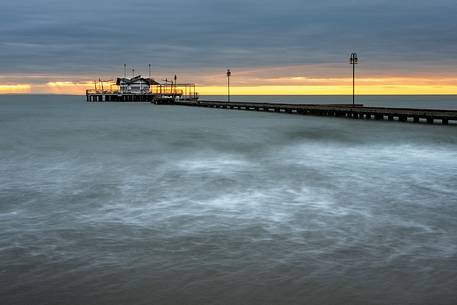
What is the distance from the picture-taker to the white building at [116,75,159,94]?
639ft

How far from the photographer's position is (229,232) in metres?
12.9

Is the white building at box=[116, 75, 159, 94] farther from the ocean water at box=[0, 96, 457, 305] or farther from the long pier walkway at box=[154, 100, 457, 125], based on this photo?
the ocean water at box=[0, 96, 457, 305]

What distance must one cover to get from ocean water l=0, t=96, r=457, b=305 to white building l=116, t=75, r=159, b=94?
170 metres

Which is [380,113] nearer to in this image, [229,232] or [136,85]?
[229,232]

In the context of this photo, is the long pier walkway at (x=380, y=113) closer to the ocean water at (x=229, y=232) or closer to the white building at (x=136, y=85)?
the ocean water at (x=229, y=232)

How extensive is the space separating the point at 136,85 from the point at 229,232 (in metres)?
188

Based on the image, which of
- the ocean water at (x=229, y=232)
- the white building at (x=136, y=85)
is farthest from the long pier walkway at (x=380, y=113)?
the white building at (x=136, y=85)

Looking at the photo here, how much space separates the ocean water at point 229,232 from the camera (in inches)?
351

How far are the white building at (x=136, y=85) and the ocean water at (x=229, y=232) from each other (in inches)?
6687

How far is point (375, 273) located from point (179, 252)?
3.93 metres

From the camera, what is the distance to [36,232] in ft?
42.5

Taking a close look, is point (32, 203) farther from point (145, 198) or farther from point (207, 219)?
point (207, 219)

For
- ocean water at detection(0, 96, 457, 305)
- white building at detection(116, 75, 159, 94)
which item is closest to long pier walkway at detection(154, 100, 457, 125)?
ocean water at detection(0, 96, 457, 305)

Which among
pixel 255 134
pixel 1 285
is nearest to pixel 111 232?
pixel 1 285
